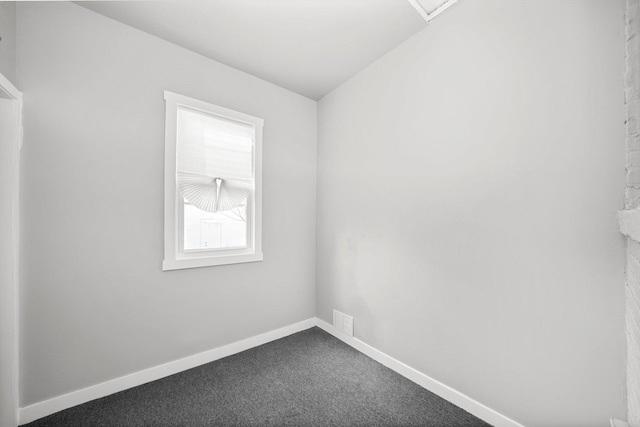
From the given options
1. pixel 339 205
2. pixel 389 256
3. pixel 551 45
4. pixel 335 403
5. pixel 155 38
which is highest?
pixel 155 38

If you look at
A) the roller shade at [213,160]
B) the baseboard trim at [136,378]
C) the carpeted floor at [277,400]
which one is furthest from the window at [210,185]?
the carpeted floor at [277,400]

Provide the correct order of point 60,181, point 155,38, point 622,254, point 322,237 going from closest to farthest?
point 622,254 → point 60,181 → point 155,38 → point 322,237

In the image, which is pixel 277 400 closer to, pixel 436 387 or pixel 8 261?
pixel 436 387

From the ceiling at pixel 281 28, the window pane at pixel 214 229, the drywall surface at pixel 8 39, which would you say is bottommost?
the window pane at pixel 214 229

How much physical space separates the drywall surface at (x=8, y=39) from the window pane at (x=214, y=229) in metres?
1.23

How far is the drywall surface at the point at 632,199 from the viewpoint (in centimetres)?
97

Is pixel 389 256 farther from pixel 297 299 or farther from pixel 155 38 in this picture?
pixel 155 38

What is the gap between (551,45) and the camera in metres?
1.35

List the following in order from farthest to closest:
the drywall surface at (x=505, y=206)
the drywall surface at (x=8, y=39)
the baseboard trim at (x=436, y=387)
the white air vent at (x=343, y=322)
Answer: the white air vent at (x=343, y=322)
the baseboard trim at (x=436, y=387)
the drywall surface at (x=8, y=39)
the drywall surface at (x=505, y=206)

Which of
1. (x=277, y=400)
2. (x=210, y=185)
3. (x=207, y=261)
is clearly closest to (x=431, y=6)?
(x=210, y=185)

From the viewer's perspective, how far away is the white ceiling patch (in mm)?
1521

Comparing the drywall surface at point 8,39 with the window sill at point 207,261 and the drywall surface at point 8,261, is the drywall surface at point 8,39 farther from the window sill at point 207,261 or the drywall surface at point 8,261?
the window sill at point 207,261

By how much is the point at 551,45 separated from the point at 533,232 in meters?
1.00

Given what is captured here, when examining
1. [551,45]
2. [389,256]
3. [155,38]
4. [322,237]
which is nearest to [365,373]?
[389,256]
